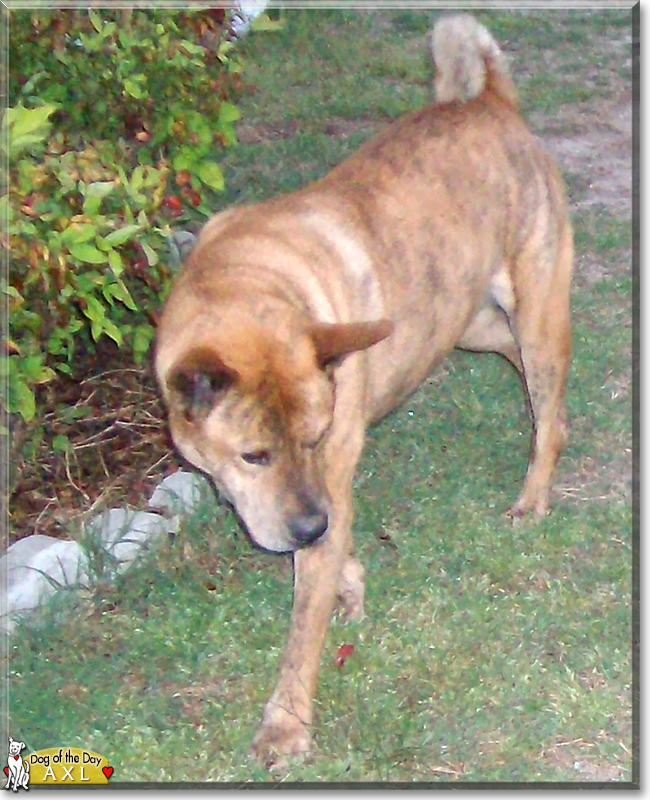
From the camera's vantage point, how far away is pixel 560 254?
14.3ft

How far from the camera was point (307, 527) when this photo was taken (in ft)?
10.2

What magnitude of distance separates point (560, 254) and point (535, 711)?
1.88 metres

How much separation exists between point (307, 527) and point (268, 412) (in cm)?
38

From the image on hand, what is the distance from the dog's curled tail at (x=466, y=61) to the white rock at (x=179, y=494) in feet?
6.32

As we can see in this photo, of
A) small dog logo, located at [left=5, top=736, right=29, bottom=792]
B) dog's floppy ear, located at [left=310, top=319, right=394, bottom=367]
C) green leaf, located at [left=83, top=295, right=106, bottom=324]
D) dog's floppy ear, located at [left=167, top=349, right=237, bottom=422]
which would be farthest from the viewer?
green leaf, located at [left=83, top=295, right=106, bottom=324]

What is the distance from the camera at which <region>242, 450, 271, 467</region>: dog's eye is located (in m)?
3.02

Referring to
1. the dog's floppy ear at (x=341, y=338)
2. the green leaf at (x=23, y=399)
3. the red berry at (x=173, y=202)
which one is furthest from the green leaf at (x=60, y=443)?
the dog's floppy ear at (x=341, y=338)

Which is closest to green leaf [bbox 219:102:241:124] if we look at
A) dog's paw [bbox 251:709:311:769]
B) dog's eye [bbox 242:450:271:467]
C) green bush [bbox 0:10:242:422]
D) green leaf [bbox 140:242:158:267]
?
green bush [bbox 0:10:242:422]

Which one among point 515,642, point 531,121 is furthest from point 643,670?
point 531,121

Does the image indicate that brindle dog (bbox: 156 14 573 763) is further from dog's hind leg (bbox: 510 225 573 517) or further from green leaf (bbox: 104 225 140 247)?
green leaf (bbox: 104 225 140 247)

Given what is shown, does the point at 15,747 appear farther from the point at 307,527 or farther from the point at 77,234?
the point at 77,234

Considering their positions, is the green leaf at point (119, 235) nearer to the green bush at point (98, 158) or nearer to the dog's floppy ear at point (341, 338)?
the green bush at point (98, 158)

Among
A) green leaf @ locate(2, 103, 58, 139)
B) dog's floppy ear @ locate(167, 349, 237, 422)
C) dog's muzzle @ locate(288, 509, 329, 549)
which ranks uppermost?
green leaf @ locate(2, 103, 58, 139)

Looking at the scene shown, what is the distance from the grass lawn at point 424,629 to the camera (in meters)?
3.39
